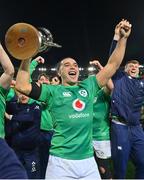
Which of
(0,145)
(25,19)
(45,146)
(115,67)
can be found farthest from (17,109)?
(25,19)

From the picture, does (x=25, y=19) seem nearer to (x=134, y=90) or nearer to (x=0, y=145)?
(x=134, y=90)

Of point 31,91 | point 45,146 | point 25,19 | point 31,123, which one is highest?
point 25,19

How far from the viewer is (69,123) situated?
13.7ft

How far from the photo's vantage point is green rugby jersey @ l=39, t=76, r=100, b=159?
13.7 feet

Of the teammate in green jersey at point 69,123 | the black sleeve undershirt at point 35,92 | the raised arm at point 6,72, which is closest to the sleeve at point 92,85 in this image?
the teammate in green jersey at point 69,123

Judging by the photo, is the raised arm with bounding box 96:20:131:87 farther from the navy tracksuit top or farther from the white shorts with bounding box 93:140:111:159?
the white shorts with bounding box 93:140:111:159

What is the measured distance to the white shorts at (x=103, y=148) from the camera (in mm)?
6520

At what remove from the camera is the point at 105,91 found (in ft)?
20.9

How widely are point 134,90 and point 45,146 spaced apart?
1.67 metres

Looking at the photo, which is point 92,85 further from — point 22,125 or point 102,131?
point 102,131

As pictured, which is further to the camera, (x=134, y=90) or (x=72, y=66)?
(x=134, y=90)

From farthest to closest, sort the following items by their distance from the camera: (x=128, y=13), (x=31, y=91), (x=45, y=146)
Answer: (x=128, y=13), (x=45, y=146), (x=31, y=91)

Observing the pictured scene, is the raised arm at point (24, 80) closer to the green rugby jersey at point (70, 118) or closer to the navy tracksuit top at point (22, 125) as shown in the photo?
the green rugby jersey at point (70, 118)

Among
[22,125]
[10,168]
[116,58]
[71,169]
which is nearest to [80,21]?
[22,125]
